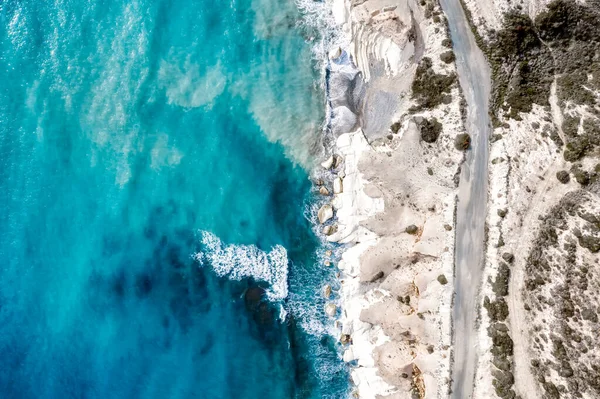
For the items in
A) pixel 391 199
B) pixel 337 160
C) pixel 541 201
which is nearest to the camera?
pixel 541 201

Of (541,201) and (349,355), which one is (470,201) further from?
(349,355)

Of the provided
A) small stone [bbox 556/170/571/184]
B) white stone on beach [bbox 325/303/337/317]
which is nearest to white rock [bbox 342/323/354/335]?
white stone on beach [bbox 325/303/337/317]

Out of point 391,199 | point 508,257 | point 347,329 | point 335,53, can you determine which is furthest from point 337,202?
point 508,257

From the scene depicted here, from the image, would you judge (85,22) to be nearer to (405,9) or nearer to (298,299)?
(405,9)

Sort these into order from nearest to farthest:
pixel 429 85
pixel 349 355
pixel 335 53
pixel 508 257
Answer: pixel 508 257 → pixel 429 85 → pixel 335 53 → pixel 349 355

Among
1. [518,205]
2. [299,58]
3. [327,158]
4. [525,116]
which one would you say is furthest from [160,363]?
[525,116]
